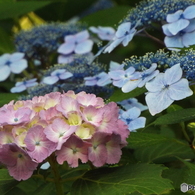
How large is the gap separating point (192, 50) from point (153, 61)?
8 cm

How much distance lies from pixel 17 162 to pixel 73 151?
0.30 ft

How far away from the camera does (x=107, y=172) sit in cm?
87

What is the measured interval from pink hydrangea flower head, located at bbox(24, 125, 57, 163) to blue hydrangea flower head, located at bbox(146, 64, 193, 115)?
0.62 feet

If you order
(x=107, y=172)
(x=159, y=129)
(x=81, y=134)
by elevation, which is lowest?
(x=159, y=129)

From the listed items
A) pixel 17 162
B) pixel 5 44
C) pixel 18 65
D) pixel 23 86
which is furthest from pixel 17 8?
pixel 17 162

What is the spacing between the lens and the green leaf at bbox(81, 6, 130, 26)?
1752mm

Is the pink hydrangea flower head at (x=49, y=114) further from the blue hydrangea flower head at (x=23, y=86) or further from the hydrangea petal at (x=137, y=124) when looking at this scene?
the blue hydrangea flower head at (x=23, y=86)

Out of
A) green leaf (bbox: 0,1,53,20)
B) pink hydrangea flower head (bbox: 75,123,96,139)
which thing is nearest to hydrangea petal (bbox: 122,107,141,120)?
pink hydrangea flower head (bbox: 75,123,96,139)

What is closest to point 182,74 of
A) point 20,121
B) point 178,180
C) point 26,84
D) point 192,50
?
point 192,50

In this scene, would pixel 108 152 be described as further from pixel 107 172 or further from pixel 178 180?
pixel 178 180

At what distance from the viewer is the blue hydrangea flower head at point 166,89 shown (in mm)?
869

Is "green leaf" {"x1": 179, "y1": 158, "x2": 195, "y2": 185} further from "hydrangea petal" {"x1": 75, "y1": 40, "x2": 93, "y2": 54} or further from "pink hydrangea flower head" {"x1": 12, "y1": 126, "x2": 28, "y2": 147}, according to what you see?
"hydrangea petal" {"x1": 75, "y1": 40, "x2": 93, "y2": 54}

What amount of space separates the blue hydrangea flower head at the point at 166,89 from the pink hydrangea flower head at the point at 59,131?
0.16 m

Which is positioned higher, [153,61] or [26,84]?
[153,61]
